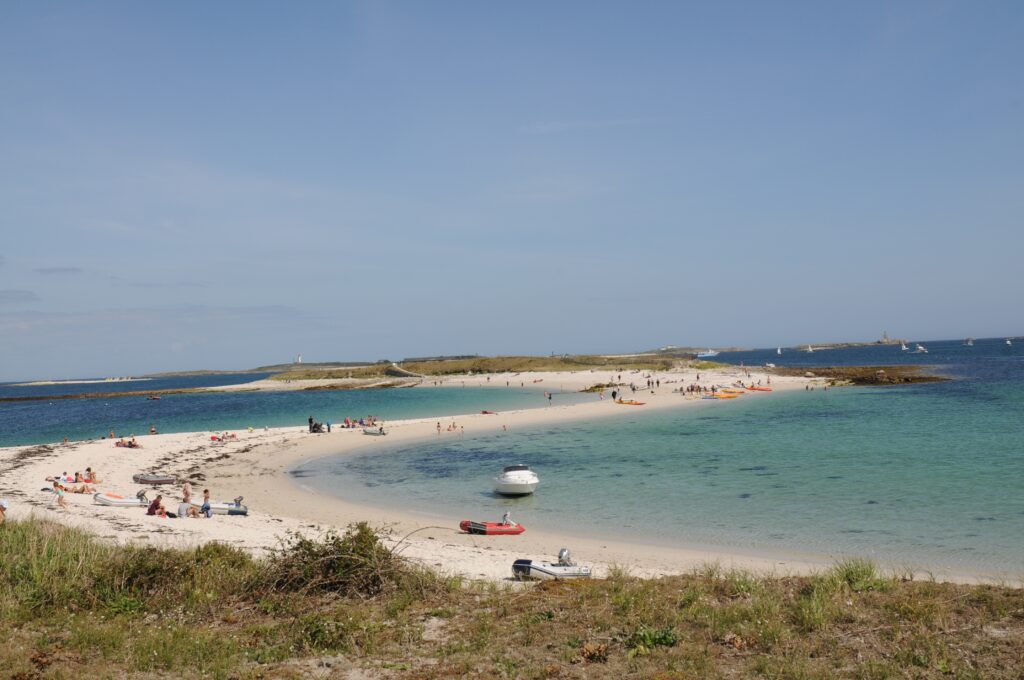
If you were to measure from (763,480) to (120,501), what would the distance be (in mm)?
26629

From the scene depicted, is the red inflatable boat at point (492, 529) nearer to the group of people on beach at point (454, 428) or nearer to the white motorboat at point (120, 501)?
the white motorboat at point (120, 501)

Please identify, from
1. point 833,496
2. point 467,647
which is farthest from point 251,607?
point 833,496

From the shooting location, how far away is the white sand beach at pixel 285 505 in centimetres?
1750

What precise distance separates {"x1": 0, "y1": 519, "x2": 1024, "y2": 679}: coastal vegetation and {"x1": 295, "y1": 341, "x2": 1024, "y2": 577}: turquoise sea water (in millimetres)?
8784

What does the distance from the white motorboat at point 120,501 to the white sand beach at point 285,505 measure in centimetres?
42

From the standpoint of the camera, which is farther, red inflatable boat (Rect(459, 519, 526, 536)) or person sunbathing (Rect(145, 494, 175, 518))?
person sunbathing (Rect(145, 494, 175, 518))

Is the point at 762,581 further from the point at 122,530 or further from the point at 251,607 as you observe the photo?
the point at 122,530

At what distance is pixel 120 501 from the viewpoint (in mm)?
25781

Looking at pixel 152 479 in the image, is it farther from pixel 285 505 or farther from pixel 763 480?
pixel 763 480

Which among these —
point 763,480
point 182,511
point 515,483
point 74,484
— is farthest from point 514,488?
point 74,484

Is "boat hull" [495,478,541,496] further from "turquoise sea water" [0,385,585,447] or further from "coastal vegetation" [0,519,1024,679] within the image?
"turquoise sea water" [0,385,585,447]

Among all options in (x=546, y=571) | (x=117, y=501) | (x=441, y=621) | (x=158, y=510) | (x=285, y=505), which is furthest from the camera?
(x=285, y=505)

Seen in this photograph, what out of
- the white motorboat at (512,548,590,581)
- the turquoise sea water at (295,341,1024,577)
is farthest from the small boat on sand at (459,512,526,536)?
the white motorboat at (512,548,590,581)

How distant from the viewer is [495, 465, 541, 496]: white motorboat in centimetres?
2770
